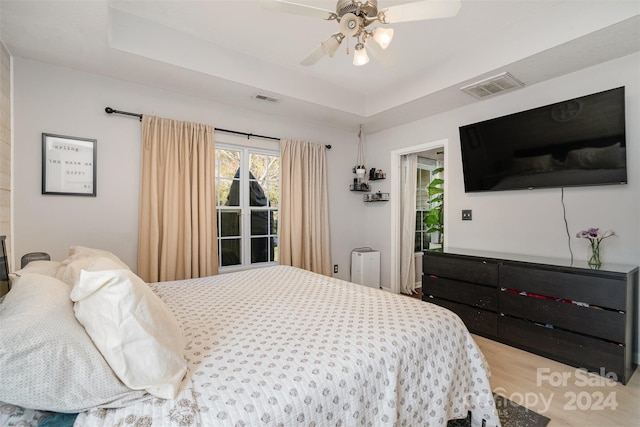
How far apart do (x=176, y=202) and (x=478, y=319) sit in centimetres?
319

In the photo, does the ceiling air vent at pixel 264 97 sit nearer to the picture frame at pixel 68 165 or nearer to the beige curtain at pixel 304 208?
the beige curtain at pixel 304 208

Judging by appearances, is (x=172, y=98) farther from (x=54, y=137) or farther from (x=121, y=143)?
(x=54, y=137)

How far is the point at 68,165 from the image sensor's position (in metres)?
2.47

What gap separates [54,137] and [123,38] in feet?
3.35

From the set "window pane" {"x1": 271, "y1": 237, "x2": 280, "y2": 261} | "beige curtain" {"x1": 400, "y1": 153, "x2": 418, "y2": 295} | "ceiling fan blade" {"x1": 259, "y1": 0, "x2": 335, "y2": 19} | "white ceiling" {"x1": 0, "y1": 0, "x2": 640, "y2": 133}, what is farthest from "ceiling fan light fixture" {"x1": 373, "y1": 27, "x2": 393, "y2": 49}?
"beige curtain" {"x1": 400, "y1": 153, "x2": 418, "y2": 295}

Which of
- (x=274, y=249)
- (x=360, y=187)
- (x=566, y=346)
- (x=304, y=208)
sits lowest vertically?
(x=566, y=346)

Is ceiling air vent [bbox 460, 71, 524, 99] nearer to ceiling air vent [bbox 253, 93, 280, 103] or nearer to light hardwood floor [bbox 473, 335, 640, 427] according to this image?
ceiling air vent [bbox 253, 93, 280, 103]

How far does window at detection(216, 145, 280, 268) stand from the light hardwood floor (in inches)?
103

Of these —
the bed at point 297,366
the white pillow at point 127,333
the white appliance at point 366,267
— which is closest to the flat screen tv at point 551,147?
the white appliance at point 366,267

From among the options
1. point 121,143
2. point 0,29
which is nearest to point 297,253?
point 121,143

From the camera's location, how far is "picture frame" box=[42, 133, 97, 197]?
239 centimetres

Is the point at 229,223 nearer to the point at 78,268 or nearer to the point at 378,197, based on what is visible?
the point at 78,268

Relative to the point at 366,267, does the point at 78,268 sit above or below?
above

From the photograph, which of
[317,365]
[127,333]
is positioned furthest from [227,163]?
[317,365]
